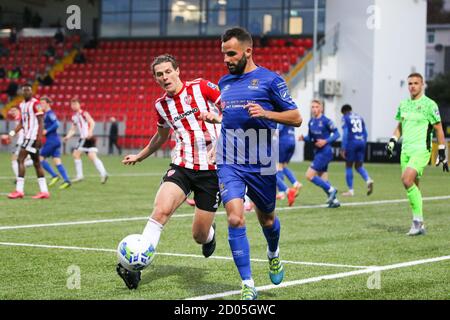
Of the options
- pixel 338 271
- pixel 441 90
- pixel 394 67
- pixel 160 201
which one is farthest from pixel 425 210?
pixel 441 90

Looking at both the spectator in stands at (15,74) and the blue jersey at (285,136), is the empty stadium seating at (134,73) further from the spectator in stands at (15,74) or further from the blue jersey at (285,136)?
the blue jersey at (285,136)

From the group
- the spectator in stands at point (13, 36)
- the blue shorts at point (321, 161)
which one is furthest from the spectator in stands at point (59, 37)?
the blue shorts at point (321, 161)

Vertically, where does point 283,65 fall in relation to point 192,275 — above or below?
above

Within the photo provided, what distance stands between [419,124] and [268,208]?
5.50m

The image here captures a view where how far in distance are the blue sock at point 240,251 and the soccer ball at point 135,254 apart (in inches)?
33.9

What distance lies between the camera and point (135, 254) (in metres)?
7.64

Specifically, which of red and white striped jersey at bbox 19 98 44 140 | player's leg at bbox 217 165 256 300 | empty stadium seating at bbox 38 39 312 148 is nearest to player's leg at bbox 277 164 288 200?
red and white striped jersey at bbox 19 98 44 140

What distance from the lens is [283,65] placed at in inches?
1590

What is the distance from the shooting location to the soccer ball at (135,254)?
7.63m

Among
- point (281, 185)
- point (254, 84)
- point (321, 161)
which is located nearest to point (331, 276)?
point (254, 84)

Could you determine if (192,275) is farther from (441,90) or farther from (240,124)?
(441,90)

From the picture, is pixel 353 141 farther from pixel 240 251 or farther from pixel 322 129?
pixel 240 251
